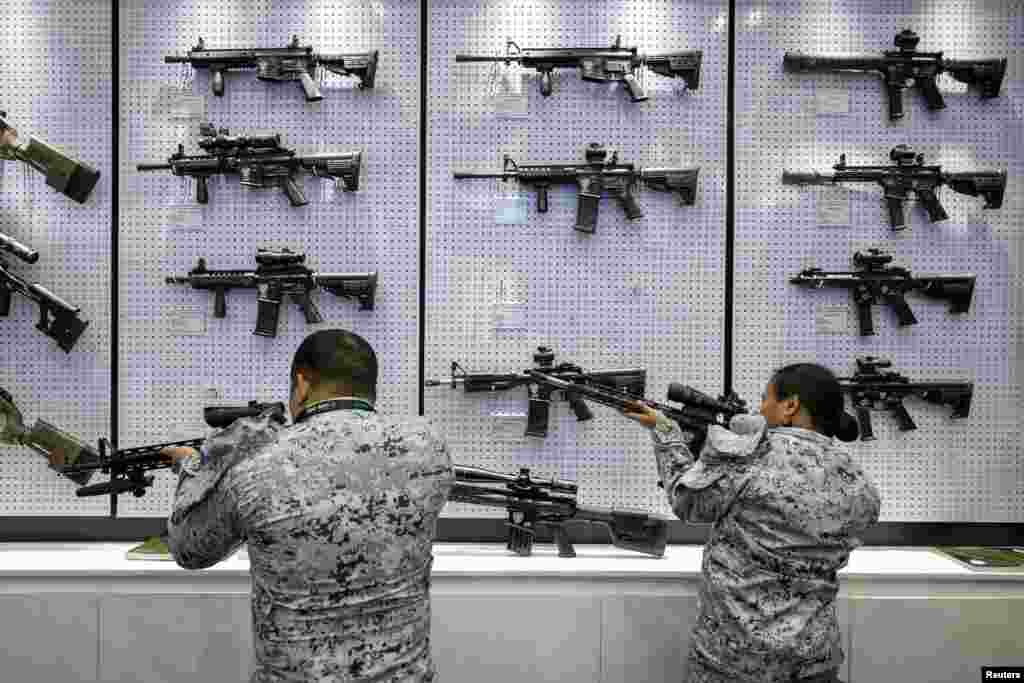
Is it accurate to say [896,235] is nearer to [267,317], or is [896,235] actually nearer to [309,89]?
[309,89]

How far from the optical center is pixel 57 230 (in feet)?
15.5

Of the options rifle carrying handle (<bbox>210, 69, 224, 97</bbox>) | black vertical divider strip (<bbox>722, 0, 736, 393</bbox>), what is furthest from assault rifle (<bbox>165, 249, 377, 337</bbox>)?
black vertical divider strip (<bbox>722, 0, 736, 393</bbox>)

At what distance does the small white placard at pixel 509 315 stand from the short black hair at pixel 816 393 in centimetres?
193

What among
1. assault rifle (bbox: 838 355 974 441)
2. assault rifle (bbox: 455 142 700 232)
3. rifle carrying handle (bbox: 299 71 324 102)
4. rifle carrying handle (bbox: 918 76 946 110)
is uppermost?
rifle carrying handle (bbox: 918 76 946 110)

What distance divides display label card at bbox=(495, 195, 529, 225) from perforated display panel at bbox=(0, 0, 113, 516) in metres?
2.36

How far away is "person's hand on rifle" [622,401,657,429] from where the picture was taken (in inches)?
160

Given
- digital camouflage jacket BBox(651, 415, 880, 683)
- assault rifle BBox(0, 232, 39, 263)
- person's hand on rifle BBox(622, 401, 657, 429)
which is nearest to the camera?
digital camouflage jacket BBox(651, 415, 880, 683)

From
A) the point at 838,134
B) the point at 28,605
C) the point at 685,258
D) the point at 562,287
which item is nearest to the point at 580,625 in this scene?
the point at 562,287

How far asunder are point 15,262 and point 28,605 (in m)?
2.06

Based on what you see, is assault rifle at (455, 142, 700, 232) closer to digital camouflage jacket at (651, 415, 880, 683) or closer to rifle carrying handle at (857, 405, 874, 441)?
rifle carrying handle at (857, 405, 874, 441)

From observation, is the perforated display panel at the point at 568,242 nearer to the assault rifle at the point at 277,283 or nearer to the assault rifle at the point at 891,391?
the assault rifle at the point at 277,283

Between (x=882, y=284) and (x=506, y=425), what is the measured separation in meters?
2.47

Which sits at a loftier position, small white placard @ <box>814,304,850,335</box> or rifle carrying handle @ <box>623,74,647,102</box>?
rifle carrying handle @ <box>623,74,647,102</box>

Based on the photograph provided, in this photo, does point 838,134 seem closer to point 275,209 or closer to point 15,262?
point 275,209
